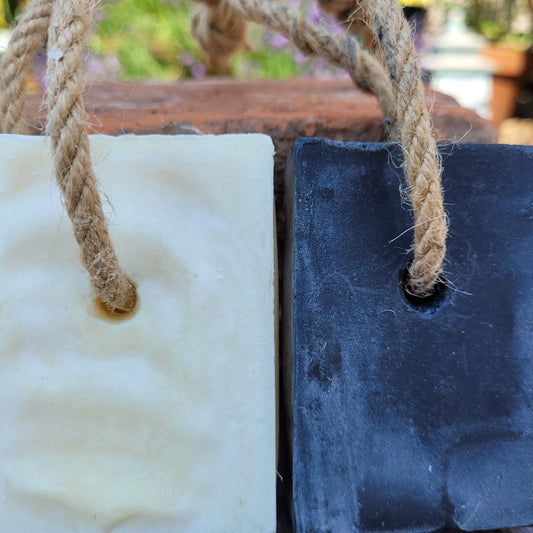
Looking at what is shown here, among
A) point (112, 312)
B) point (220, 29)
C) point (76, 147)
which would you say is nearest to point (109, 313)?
point (112, 312)

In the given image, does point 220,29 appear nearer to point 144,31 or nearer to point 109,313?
point 109,313

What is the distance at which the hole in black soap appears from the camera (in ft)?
1.46

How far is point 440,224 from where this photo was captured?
0.42 m

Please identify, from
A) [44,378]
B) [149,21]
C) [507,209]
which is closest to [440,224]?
[507,209]

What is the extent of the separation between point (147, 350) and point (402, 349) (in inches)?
8.8

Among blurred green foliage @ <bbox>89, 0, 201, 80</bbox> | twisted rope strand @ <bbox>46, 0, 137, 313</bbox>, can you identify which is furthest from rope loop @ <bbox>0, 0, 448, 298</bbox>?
blurred green foliage @ <bbox>89, 0, 201, 80</bbox>

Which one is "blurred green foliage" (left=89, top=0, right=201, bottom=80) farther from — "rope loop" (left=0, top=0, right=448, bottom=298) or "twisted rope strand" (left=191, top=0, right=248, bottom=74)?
"rope loop" (left=0, top=0, right=448, bottom=298)

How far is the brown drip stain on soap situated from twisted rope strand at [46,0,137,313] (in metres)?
0.07

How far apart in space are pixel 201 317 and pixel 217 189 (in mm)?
119

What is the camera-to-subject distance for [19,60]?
0.48 meters

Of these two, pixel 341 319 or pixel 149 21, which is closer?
pixel 341 319

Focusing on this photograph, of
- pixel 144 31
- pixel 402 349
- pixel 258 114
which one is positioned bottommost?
pixel 144 31

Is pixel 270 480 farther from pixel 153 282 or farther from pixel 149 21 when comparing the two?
pixel 149 21

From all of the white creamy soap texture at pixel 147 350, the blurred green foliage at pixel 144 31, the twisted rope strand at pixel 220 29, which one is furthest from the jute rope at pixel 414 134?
the blurred green foliage at pixel 144 31
